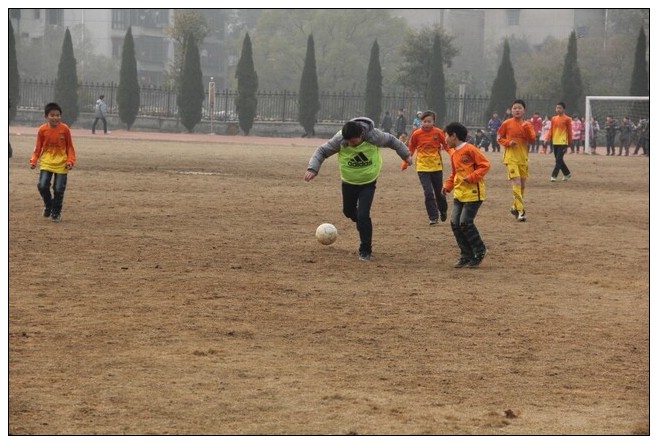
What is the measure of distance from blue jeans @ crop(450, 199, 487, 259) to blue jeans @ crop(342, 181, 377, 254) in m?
0.90

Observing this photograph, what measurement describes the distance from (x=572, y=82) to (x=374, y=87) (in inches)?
351

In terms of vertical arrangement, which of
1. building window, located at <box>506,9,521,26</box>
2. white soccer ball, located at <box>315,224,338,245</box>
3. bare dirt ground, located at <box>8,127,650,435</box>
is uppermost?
building window, located at <box>506,9,521,26</box>

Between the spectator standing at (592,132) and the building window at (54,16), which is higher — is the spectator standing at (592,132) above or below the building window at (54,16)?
below

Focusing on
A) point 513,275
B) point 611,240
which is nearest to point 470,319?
Result: point 513,275

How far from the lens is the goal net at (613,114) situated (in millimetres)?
46044

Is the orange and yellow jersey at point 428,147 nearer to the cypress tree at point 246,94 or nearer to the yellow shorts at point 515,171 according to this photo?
the yellow shorts at point 515,171

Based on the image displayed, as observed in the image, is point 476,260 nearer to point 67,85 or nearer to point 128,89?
point 128,89

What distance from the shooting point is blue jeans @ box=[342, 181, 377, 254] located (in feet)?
46.0

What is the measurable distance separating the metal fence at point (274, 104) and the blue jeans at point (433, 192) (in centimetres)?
4089

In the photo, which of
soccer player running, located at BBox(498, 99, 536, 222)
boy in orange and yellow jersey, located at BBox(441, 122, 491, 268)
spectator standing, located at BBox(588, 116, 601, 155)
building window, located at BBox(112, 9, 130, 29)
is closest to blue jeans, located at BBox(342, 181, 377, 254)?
boy in orange and yellow jersey, located at BBox(441, 122, 491, 268)

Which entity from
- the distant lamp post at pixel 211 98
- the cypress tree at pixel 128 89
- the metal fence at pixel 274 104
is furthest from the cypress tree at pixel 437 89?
the cypress tree at pixel 128 89

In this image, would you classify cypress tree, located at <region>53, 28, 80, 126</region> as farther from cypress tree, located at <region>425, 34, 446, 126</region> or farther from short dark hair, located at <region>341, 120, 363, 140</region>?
short dark hair, located at <region>341, 120, 363, 140</region>

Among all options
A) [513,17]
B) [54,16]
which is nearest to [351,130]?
[54,16]

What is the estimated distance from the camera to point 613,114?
51125 mm
